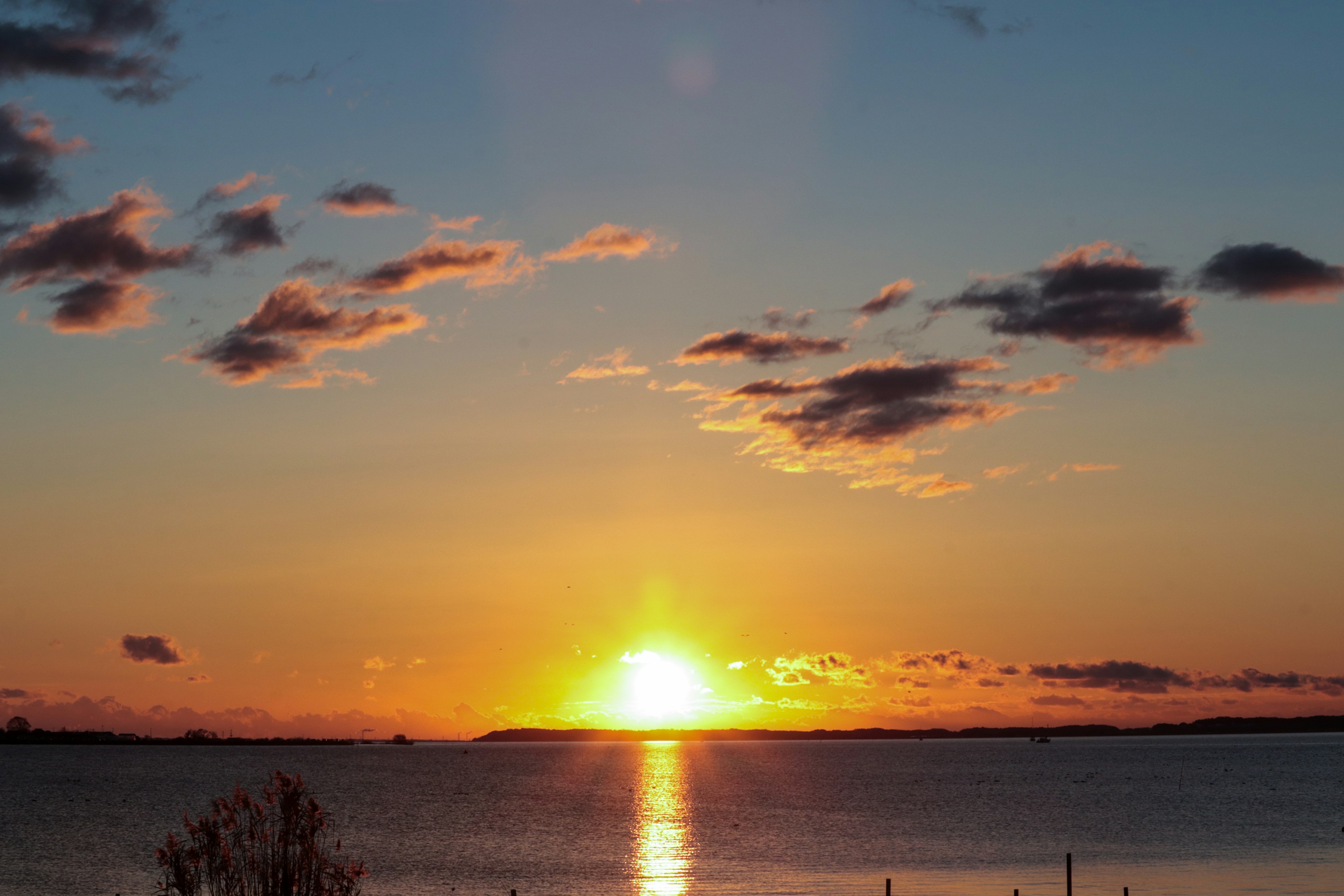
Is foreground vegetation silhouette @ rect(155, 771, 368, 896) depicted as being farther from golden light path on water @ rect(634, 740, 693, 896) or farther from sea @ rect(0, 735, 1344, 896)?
golden light path on water @ rect(634, 740, 693, 896)

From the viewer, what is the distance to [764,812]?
131750 millimetres

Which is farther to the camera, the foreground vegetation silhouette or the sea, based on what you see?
the sea

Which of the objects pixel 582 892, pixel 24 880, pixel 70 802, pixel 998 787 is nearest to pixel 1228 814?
pixel 998 787

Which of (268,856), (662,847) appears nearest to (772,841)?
(662,847)

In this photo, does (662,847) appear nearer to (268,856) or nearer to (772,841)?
(772,841)

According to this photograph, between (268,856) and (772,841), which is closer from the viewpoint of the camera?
(268,856)

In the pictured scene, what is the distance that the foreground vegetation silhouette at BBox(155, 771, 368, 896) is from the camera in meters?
29.3

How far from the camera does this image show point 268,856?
30781 millimetres

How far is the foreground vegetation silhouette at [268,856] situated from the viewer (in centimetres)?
2933

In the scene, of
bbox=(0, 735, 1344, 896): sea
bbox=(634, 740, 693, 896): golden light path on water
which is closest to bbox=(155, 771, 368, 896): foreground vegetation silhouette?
bbox=(0, 735, 1344, 896): sea

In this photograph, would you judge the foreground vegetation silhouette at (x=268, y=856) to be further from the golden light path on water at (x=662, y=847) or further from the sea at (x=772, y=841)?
the golden light path on water at (x=662, y=847)

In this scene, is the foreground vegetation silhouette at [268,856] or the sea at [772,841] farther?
the sea at [772,841]

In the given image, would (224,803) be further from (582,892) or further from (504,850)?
(504,850)

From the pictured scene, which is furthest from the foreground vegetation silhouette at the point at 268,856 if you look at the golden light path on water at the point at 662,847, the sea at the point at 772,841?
the golden light path on water at the point at 662,847
